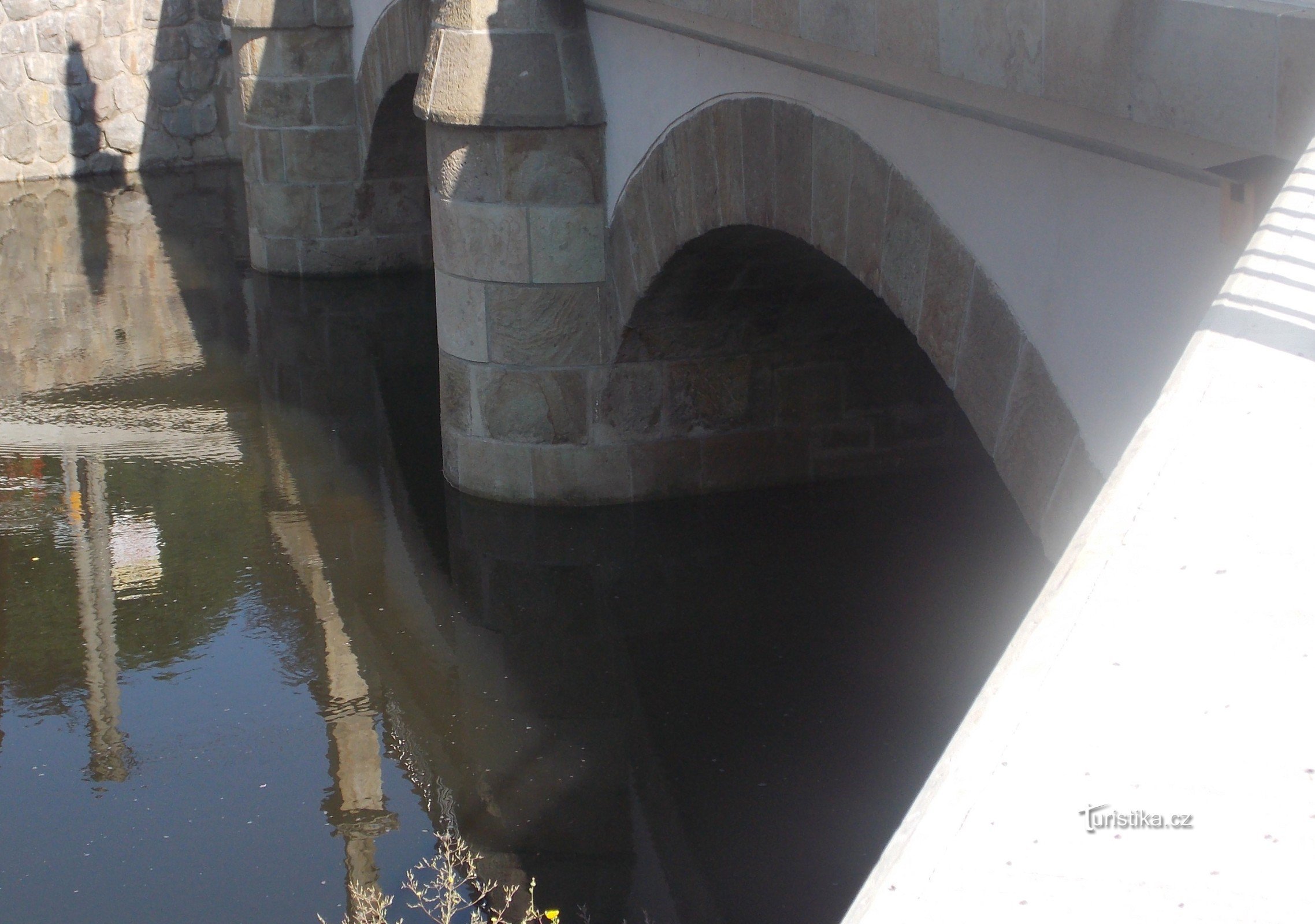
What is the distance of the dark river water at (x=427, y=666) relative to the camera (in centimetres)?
372

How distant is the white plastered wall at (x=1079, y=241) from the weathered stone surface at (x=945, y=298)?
0.10 feet

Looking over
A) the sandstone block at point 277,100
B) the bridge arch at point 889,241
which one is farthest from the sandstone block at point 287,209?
the bridge arch at point 889,241

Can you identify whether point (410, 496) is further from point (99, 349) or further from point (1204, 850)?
point (1204, 850)

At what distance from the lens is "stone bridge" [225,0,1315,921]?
1.06m

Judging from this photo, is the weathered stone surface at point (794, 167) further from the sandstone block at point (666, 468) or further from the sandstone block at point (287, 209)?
the sandstone block at point (287, 209)

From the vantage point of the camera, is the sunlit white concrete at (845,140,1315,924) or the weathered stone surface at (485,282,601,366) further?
the weathered stone surface at (485,282,601,366)

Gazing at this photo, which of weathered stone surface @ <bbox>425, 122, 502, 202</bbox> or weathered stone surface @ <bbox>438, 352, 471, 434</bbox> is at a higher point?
weathered stone surface @ <bbox>425, 122, 502, 202</bbox>

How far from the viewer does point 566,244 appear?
5.62m

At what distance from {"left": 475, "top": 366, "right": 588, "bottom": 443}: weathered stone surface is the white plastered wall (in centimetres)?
242

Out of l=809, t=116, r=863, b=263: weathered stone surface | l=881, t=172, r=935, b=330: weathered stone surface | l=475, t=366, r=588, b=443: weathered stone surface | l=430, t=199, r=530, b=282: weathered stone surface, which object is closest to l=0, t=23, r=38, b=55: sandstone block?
l=430, t=199, r=530, b=282: weathered stone surface

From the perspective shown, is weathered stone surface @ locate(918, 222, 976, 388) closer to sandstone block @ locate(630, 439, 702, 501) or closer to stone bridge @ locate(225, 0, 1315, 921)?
stone bridge @ locate(225, 0, 1315, 921)

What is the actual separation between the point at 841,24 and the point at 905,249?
509mm

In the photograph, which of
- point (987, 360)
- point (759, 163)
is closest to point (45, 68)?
point (759, 163)

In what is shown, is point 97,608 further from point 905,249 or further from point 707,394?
point 905,249
